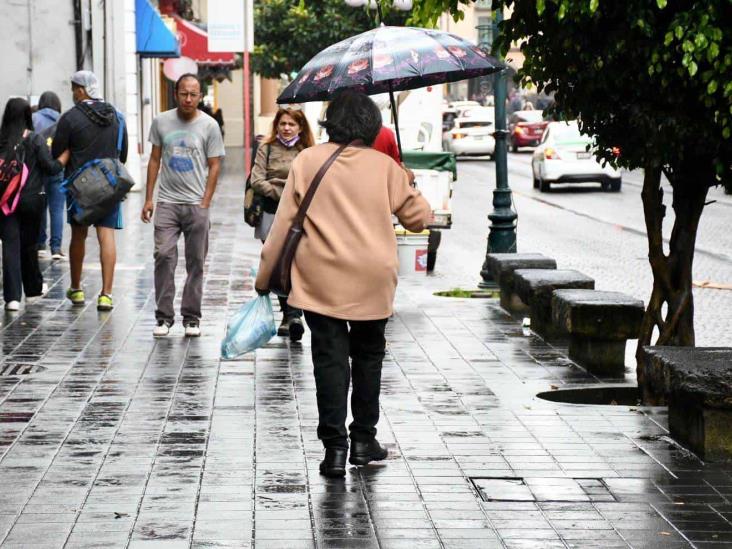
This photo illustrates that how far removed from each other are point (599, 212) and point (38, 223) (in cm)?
1672

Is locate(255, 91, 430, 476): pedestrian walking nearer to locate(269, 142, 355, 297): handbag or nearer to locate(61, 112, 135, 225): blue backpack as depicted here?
locate(269, 142, 355, 297): handbag

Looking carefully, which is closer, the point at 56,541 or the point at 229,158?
the point at 56,541

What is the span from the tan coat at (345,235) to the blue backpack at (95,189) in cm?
579

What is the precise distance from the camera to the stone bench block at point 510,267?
12.7 meters

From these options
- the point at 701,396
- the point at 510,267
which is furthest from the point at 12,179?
the point at 701,396

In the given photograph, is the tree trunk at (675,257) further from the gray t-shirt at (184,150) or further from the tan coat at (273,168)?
the gray t-shirt at (184,150)

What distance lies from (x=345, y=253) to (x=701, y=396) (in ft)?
5.63

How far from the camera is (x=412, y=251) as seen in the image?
14.7 m

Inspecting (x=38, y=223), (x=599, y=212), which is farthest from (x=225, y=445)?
(x=599, y=212)

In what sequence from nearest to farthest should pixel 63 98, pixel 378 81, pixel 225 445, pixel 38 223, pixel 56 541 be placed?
pixel 56 541 < pixel 225 445 < pixel 378 81 < pixel 38 223 < pixel 63 98

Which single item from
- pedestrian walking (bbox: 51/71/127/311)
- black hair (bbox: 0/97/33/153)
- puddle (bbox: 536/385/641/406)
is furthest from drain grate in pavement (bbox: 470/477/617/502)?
black hair (bbox: 0/97/33/153)

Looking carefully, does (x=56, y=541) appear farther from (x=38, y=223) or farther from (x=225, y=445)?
(x=38, y=223)

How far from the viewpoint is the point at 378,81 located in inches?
397

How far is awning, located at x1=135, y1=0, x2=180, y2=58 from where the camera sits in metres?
33.6
